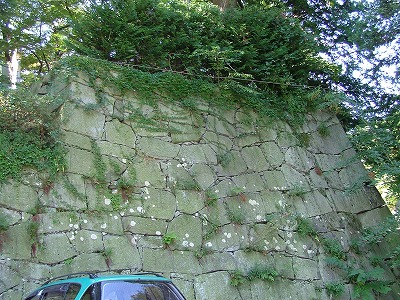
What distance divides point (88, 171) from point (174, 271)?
6.43 feet

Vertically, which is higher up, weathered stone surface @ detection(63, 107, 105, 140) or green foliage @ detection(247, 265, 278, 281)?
weathered stone surface @ detection(63, 107, 105, 140)

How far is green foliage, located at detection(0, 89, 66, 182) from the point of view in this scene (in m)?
5.59

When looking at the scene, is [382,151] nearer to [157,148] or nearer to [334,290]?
[334,290]

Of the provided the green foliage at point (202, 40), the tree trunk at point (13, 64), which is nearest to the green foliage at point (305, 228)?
the green foliage at point (202, 40)

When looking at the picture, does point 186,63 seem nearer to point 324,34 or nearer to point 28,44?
point 324,34

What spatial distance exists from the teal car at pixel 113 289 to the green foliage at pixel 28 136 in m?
2.16

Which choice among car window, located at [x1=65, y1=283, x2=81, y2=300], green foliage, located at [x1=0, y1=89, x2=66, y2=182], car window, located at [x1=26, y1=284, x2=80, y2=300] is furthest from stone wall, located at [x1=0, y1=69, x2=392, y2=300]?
car window, located at [x1=65, y1=283, x2=81, y2=300]

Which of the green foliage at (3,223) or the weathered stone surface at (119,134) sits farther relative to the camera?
the weathered stone surface at (119,134)

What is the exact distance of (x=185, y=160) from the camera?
22.8 ft

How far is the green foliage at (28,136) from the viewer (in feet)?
18.4

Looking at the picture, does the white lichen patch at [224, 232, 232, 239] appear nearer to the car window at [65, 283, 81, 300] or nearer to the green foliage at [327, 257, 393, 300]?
the green foliage at [327, 257, 393, 300]

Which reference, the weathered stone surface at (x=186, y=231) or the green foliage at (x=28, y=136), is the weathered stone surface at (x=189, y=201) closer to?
the weathered stone surface at (x=186, y=231)

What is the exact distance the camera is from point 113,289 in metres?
3.47

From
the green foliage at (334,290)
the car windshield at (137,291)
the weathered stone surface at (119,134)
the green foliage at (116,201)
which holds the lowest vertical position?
the car windshield at (137,291)
